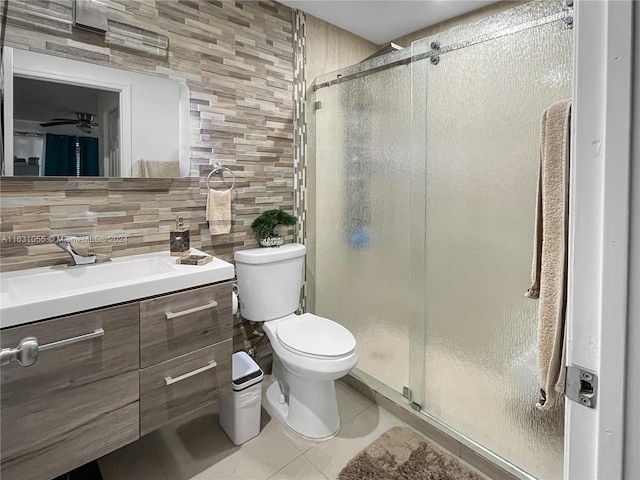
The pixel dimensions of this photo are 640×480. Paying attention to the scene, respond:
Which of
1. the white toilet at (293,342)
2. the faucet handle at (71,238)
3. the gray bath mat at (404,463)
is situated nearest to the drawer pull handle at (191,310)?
the white toilet at (293,342)

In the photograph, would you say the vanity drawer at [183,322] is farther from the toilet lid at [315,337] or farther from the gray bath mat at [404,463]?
the gray bath mat at [404,463]

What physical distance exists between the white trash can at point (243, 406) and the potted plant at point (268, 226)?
0.74 metres

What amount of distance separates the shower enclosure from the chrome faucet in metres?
1.40

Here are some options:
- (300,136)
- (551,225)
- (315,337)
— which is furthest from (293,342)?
(300,136)

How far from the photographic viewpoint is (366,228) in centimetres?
217

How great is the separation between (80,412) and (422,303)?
151 cm

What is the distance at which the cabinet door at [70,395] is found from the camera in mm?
1104

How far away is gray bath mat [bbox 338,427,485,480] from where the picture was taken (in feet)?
5.05

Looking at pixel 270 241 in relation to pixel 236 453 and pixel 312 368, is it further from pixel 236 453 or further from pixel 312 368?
pixel 236 453

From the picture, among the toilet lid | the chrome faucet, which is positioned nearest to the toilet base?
the toilet lid

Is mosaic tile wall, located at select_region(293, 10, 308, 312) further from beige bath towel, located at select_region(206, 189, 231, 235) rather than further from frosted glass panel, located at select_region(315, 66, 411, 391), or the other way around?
beige bath towel, located at select_region(206, 189, 231, 235)

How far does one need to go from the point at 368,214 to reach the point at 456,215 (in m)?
0.61

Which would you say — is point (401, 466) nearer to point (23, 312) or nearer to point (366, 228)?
point (366, 228)

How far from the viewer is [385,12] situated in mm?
2316
